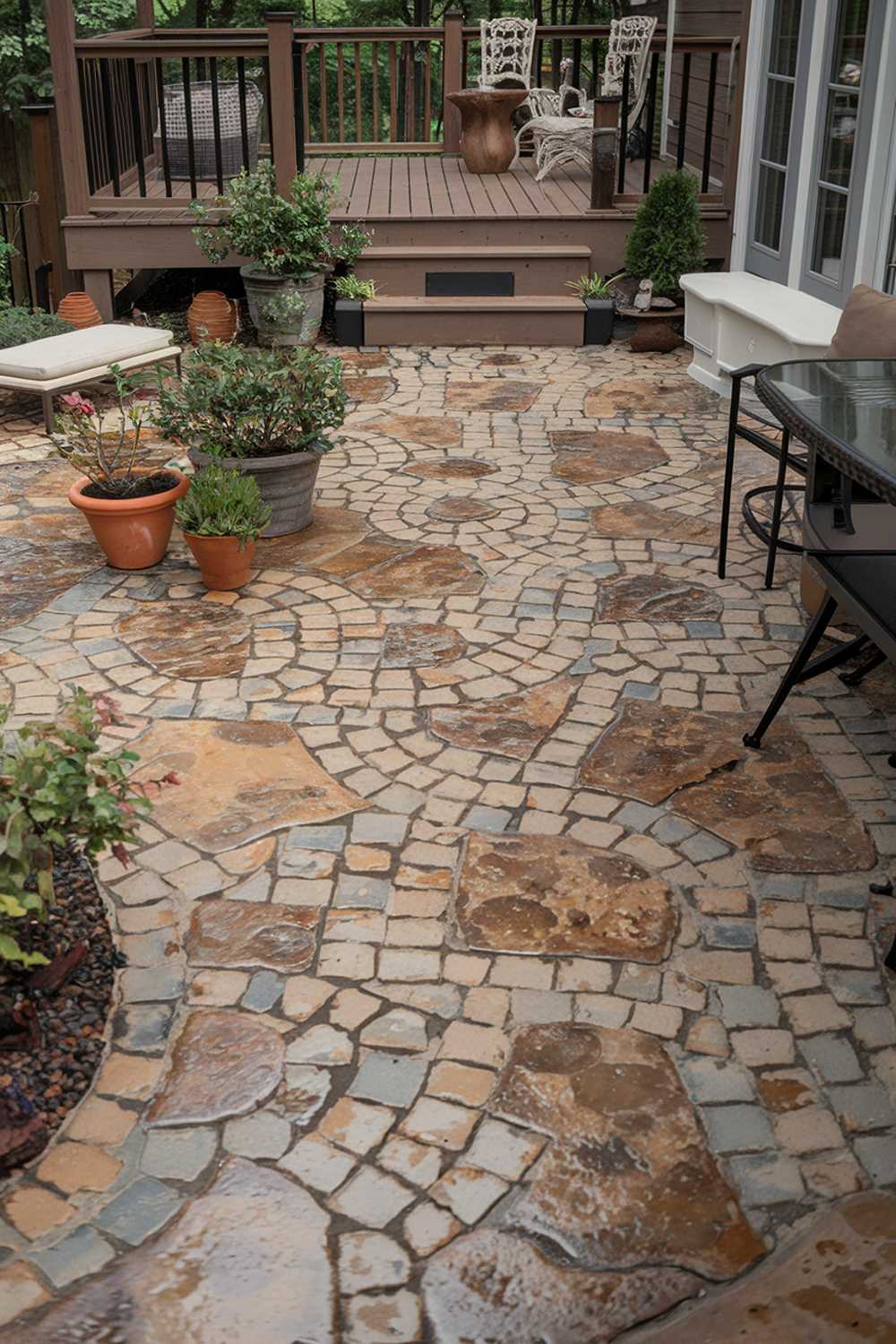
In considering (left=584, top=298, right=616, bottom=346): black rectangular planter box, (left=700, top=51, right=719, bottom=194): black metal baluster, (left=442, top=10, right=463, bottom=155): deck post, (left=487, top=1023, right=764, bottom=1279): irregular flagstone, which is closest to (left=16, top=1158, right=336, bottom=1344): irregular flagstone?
(left=487, top=1023, right=764, bottom=1279): irregular flagstone

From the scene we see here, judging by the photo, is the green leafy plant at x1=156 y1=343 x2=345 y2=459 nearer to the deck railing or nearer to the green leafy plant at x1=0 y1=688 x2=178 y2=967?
the green leafy plant at x1=0 y1=688 x2=178 y2=967

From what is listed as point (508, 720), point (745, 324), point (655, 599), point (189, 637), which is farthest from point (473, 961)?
point (745, 324)

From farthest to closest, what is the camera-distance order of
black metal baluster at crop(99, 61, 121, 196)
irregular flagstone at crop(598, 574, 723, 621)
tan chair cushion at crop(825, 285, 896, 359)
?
black metal baluster at crop(99, 61, 121, 196), irregular flagstone at crop(598, 574, 723, 621), tan chair cushion at crop(825, 285, 896, 359)

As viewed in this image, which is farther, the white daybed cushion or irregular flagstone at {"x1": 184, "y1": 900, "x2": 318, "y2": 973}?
the white daybed cushion

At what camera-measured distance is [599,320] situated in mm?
8273

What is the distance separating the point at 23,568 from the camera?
5148 millimetres

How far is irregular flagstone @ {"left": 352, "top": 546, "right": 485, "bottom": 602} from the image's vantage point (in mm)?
4902

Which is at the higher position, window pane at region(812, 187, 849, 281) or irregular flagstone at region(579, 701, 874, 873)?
window pane at region(812, 187, 849, 281)

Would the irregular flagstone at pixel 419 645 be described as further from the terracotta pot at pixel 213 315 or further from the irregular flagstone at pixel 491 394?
the terracotta pot at pixel 213 315

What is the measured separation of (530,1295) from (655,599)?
9.92ft

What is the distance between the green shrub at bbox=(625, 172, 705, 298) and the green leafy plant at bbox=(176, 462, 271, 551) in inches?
163

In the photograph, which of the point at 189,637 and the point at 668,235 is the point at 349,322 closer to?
the point at 668,235

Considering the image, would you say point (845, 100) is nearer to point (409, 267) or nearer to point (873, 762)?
point (409, 267)

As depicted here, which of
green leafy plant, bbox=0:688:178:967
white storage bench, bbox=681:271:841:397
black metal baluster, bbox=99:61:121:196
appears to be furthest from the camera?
black metal baluster, bbox=99:61:121:196
